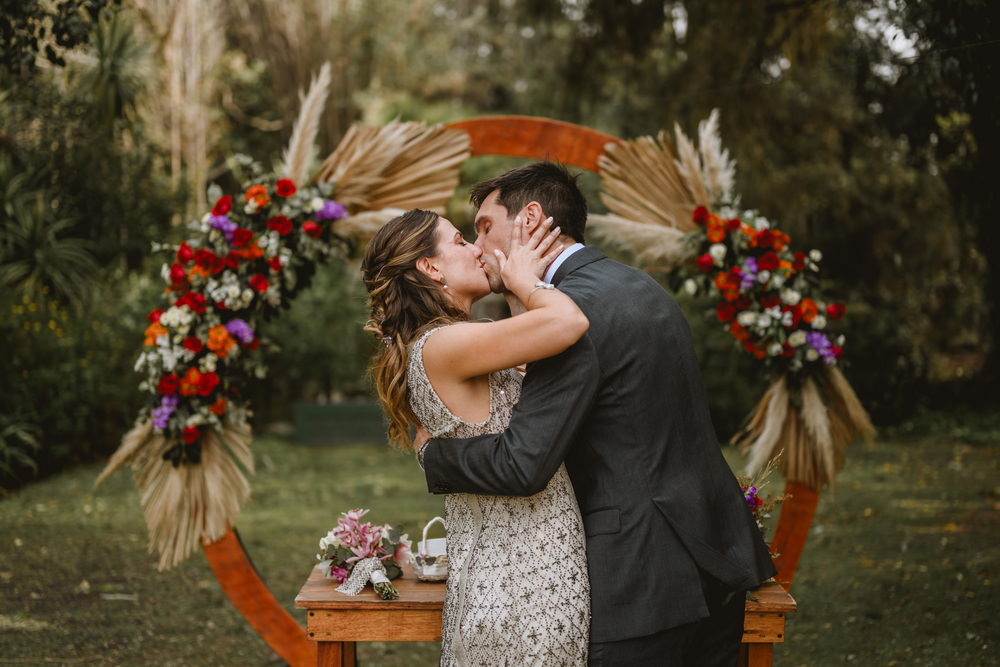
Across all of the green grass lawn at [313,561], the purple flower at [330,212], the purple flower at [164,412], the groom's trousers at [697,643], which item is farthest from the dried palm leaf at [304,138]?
the groom's trousers at [697,643]

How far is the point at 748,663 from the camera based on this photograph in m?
3.20

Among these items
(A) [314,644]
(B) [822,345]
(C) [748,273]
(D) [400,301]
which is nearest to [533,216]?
(D) [400,301]

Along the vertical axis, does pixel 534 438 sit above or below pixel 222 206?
below

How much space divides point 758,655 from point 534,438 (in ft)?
4.64

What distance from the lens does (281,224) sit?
4430mm

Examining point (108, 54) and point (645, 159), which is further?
point (108, 54)

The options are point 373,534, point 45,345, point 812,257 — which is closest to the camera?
point 373,534

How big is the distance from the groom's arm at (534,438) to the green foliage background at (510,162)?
12.5 feet

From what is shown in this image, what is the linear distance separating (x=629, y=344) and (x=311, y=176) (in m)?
2.62

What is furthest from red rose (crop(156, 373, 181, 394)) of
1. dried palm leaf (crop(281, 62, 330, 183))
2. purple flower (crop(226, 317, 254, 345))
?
dried palm leaf (crop(281, 62, 330, 183))

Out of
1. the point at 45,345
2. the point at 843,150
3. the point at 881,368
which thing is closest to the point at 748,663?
the point at 45,345

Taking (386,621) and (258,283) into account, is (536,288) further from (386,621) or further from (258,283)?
(258,283)

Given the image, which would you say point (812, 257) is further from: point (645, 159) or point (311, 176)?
point (311, 176)

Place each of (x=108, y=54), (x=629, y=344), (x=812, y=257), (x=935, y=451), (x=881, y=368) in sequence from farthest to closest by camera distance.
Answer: (x=881, y=368) → (x=935, y=451) → (x=108, y=54) → (x=812, y=257) → (x=629, y=344)
